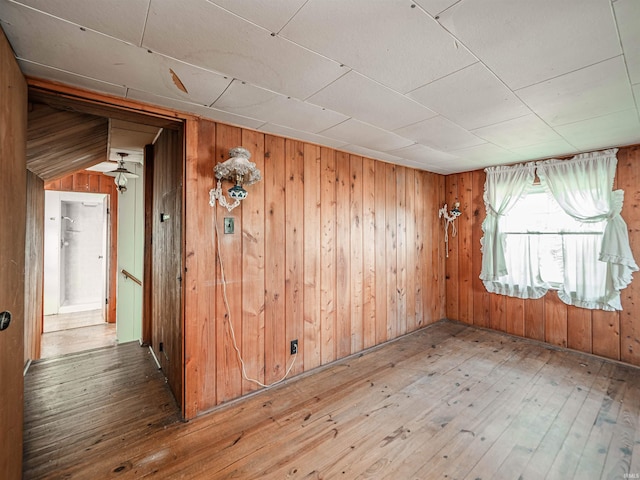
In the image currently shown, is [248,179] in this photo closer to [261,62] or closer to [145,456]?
[261,62]

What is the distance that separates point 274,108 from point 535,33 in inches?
60.5

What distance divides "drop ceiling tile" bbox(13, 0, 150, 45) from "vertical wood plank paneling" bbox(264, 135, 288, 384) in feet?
4.54

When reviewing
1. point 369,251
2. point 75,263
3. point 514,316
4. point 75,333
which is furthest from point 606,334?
point 75,263

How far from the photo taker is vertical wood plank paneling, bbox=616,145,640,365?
2973mm

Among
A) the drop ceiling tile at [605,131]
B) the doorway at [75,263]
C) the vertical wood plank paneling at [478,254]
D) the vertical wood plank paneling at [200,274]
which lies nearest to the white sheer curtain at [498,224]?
the vertical wood plank paneling at [478,254]

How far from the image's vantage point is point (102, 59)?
1.47 m

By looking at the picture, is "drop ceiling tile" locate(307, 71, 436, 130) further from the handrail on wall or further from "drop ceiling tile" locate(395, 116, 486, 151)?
the handrail on wall

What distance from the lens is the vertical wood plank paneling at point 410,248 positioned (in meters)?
3.97

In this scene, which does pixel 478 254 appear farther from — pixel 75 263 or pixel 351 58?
pixel 75 263

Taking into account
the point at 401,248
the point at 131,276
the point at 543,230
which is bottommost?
the point at 131,276

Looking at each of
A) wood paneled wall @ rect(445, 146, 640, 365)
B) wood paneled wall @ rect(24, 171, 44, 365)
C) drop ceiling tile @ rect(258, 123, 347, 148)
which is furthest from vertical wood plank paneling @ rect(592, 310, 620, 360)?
wood paneled wall @ rect(24, 171, 44, 365)

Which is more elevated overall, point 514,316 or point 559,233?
point 559,233

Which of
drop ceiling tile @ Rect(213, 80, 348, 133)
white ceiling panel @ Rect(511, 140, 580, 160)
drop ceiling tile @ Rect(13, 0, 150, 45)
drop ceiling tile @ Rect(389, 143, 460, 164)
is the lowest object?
drop ceiling tile @ Rect(13, 0, 150, 45)

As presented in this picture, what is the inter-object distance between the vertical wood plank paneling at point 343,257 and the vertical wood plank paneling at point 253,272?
3.03ft
